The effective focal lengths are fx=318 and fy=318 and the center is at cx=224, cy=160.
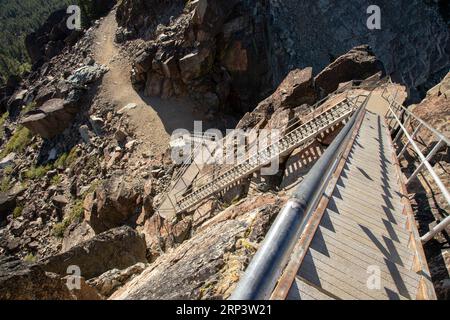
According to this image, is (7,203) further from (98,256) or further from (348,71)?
(348,71)

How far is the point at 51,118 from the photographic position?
1123 inches

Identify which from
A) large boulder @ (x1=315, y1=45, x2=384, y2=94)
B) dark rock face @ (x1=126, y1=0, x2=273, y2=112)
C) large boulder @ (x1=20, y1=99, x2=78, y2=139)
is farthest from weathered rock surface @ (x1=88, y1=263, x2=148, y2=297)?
large boulder @ (x1=20, y1=99, x2=78, y2=139)

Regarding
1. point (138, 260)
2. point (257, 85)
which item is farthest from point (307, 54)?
point (138, 260)

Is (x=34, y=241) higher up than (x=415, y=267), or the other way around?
(x=415, y=267)

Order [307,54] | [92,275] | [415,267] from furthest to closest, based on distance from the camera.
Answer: [307,54], [92,275], [415,267]

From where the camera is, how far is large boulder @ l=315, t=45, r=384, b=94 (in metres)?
19.1

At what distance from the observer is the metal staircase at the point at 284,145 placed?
13344 mm

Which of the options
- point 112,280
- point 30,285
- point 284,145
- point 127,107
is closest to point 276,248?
point 30,285

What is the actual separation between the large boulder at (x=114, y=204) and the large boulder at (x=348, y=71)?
1310 cm

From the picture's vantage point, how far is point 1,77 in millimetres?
85562

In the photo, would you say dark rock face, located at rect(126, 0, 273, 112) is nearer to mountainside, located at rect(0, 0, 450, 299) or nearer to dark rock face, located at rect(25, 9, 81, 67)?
mountainside, located at rect(0, 0, 450, 299)

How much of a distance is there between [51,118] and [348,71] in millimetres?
24880
